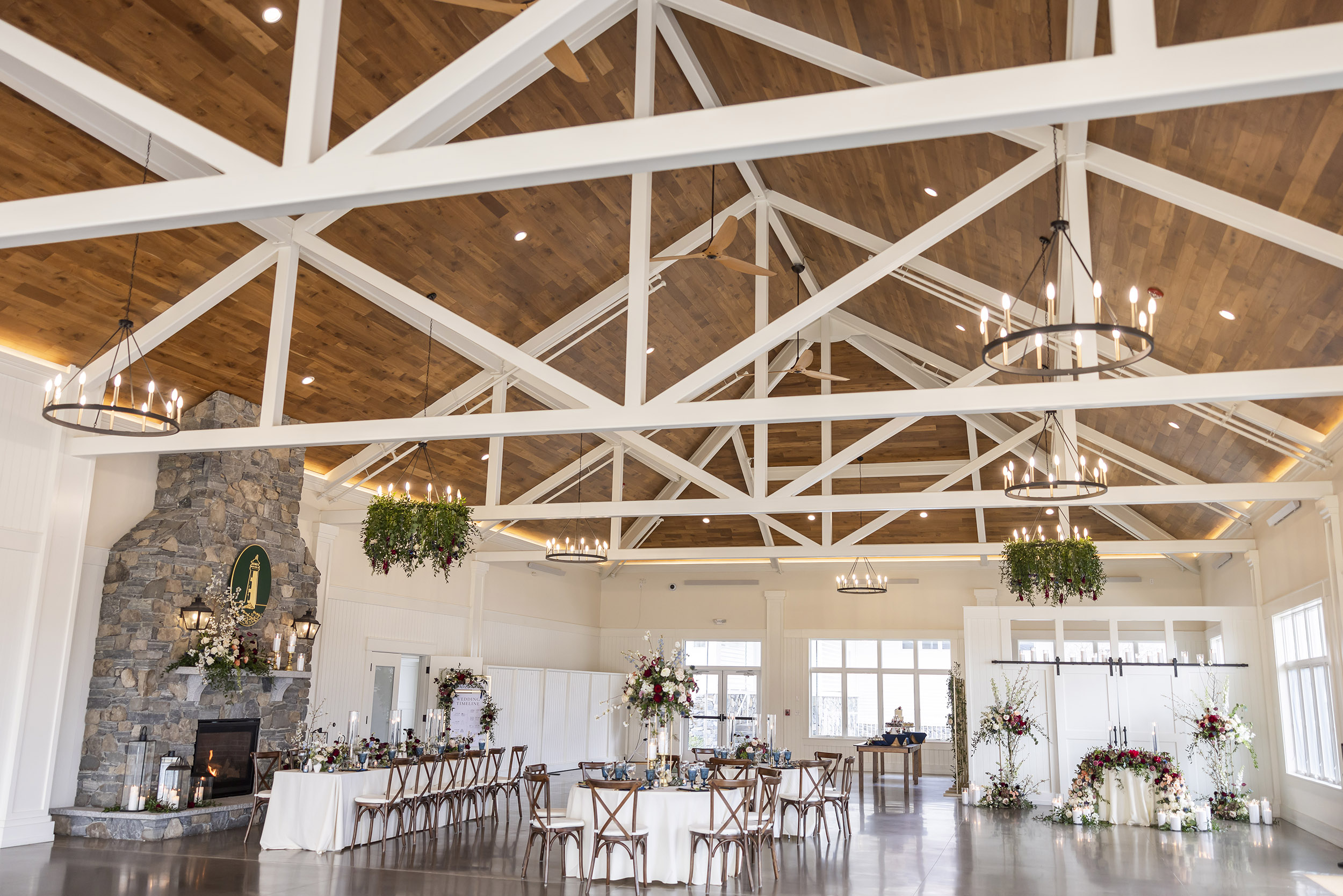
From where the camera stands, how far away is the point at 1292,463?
34.9ft

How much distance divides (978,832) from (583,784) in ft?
17.1

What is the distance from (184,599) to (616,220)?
231 inches

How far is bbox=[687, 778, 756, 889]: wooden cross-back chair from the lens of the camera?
776 cm

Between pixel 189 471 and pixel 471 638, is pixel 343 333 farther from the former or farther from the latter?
pixel 471 638

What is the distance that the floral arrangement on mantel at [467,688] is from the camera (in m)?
14.5

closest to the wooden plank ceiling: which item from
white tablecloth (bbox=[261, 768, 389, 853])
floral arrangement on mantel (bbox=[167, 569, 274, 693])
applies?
floral arrangement on mantel (bbox=[167, 569, 274, 693])

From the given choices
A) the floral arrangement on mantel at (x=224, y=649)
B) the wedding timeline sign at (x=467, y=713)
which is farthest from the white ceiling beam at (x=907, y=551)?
the floral arrangement on mantel at (x=224, y=649)

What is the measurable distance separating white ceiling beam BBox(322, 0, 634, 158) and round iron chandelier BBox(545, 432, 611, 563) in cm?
849

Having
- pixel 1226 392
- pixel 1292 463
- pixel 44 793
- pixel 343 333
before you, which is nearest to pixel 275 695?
pixel 44 793

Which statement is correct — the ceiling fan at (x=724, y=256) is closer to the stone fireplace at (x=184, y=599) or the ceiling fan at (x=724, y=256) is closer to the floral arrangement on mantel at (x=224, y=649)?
the stone fireplace at (x=184, y=599)

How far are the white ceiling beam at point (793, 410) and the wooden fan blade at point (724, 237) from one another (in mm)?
1167

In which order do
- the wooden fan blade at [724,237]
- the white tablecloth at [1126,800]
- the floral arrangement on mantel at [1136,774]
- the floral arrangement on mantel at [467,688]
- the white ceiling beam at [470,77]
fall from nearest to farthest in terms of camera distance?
1. the white ceiling beam at [470,77]
2. the wooden fan blade at [724,237]
3. the floral arrangement on mantel at [1136,774]
4. the white tablecloth at [1126,800]
5. the floral arrangement on mantel at [467,688]

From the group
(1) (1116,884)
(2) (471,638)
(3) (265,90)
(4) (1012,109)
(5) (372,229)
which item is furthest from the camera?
(2) (471,638)

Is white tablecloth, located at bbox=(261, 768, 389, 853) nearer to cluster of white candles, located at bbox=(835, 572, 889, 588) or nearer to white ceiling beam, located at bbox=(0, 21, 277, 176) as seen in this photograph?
white ceiling beam, located at bbox=(0, 21, 277, 176)
